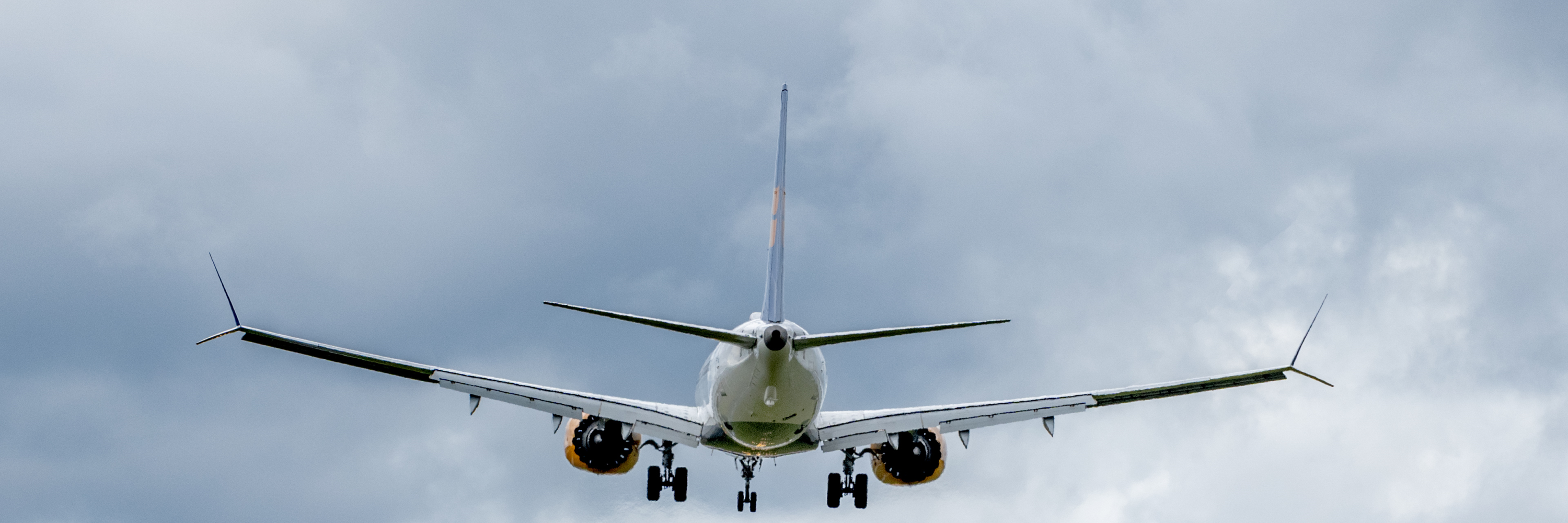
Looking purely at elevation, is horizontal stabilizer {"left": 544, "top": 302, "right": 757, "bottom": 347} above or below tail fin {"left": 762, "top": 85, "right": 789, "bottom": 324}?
below

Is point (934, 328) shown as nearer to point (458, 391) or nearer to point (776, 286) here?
point (776, 286)

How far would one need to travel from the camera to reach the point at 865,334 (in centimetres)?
3253

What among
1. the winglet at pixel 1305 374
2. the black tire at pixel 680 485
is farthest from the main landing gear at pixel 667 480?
the winglet at pixel 1305 374

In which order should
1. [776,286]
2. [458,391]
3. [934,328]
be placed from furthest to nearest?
[458,391]
[776,286]
[934,328]

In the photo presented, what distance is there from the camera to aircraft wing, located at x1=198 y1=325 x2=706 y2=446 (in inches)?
1570

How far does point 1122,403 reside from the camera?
144ft

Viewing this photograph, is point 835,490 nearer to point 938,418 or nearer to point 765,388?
point 938,418

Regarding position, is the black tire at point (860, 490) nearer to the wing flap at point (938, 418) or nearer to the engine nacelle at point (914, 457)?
the engine nacelle at point (914, 457)

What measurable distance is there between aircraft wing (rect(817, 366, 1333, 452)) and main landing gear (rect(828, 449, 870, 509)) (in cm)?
240

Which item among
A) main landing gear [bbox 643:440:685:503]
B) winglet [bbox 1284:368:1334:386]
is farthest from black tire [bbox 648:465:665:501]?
winglet [bbox 1284:368:1334:386]

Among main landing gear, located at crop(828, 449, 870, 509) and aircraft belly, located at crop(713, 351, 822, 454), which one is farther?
main landing gear, located at crop(828, 449, 870, 509)

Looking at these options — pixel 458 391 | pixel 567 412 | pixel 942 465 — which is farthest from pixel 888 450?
pixel 458 391

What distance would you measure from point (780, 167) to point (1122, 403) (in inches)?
559

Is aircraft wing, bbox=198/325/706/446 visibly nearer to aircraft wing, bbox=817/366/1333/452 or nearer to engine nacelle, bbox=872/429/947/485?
aircraft wing, bbox=817/366/1333/452
